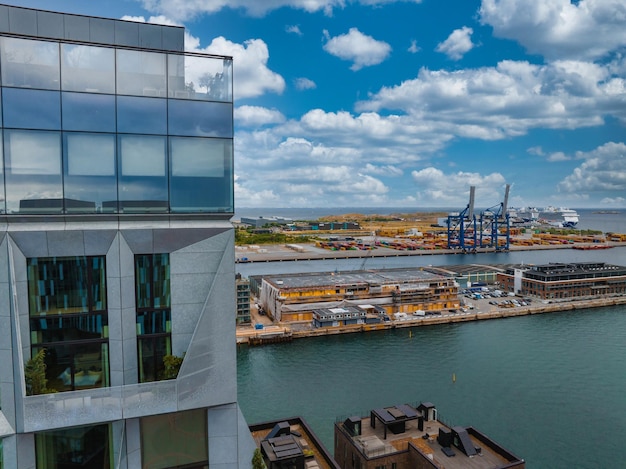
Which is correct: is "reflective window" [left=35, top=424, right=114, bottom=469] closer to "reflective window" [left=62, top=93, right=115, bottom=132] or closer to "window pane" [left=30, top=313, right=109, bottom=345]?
"window pane" [left=30, top=313, right=109, bottom=345]

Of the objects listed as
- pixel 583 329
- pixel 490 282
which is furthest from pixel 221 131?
pixel 490 282

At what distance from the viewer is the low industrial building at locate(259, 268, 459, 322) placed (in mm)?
25484

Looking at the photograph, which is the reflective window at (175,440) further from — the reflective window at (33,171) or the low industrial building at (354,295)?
the low industrial building at (354,295)

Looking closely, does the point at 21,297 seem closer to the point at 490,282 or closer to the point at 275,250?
the point at 490,282

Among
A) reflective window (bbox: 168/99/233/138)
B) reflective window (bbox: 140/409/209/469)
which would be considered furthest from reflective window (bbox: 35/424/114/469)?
reflective window (bbox: 168/99/233/138)

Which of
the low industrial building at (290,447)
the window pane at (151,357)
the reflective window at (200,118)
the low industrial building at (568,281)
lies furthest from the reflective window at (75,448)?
the low industrial building at (568,281)

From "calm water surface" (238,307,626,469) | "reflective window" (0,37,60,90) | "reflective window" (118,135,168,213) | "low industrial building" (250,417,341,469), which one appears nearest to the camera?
"reflective window" (0,37,60,90)

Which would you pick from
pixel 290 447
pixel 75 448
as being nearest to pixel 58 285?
pixel 75 448

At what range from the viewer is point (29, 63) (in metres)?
3.70

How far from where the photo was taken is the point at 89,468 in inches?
161

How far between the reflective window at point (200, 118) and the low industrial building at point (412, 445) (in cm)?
786

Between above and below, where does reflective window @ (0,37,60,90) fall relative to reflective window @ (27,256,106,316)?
above

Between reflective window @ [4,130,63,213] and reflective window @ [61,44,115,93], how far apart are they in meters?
0.47

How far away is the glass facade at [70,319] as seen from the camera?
12.7 feet
